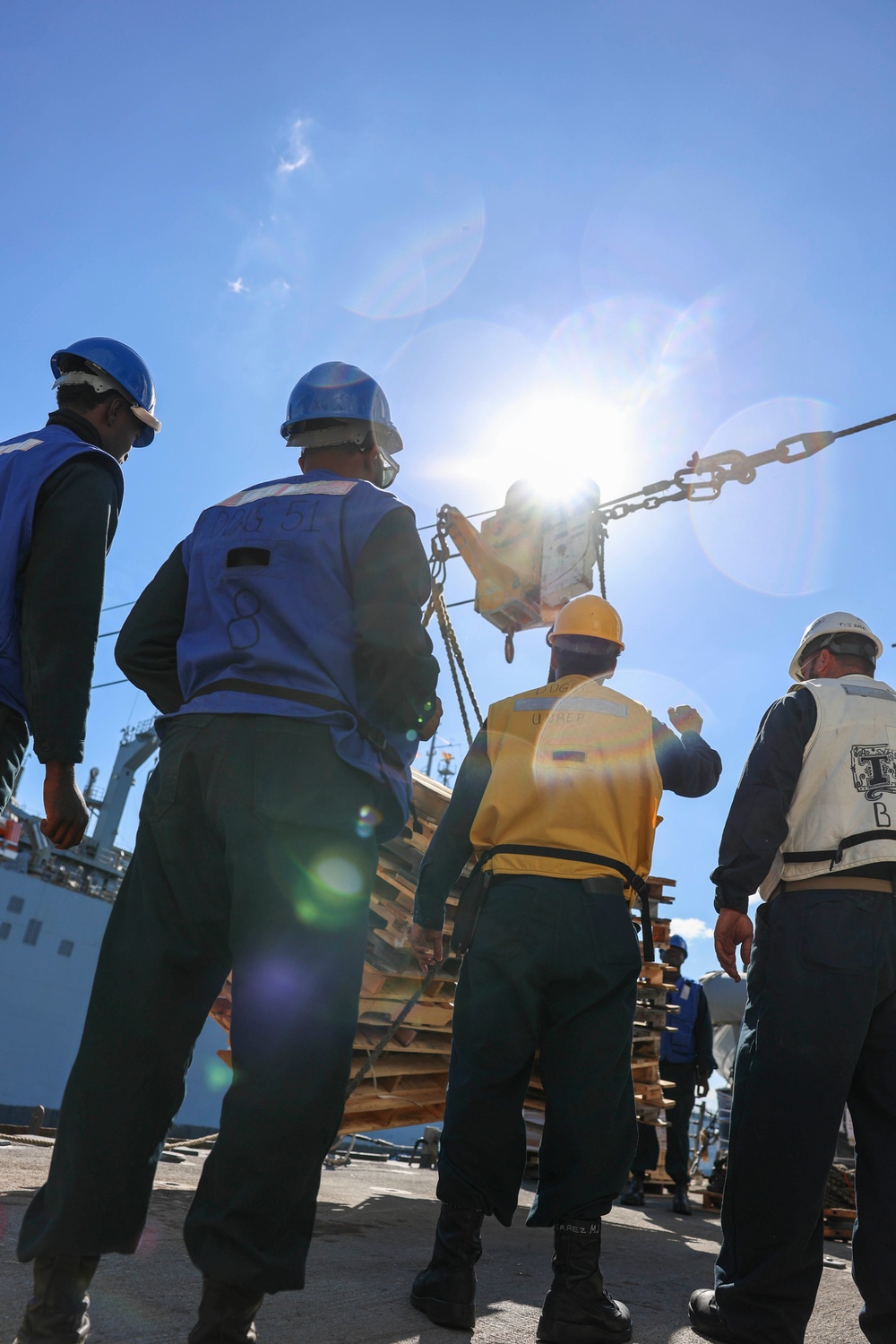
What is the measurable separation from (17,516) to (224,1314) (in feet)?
6.14

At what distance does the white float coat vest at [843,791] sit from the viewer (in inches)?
108

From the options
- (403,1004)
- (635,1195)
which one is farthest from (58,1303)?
(635,1195)

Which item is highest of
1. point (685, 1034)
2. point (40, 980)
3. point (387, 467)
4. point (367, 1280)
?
point (387, 467)

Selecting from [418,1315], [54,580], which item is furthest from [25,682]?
[418,1315]

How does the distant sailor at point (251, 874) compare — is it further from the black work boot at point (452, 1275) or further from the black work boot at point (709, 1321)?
the black work boot at point (709, 1321)

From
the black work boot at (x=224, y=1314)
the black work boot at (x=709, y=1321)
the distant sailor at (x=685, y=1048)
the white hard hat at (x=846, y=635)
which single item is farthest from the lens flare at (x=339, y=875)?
the distant sailor at (x=685, y=1048)

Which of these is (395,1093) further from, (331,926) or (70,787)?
(331,926)

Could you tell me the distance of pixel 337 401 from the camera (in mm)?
2426

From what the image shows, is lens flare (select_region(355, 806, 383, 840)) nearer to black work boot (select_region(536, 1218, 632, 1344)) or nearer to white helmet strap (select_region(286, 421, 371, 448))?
white helmet strap (select_region(286, 421, 371, 448))

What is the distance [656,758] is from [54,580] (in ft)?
6.64

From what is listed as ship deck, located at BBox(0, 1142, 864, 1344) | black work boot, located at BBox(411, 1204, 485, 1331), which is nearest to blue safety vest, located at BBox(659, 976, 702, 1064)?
ship deck, located at BBox(0, 1142, 864, 1344)

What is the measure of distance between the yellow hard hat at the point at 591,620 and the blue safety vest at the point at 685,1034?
6.60 m

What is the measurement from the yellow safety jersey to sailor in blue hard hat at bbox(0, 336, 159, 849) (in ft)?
4.27

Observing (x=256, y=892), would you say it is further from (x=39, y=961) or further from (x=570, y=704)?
(x=39, y=961)
